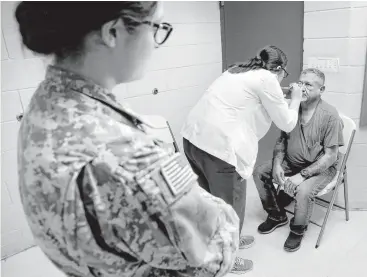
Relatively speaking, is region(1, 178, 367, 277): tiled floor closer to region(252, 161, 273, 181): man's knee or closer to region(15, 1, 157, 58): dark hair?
region(252, 161, 273, 181): man's knee

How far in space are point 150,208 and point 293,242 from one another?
187cm

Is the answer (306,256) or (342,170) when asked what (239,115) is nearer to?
(342,170)

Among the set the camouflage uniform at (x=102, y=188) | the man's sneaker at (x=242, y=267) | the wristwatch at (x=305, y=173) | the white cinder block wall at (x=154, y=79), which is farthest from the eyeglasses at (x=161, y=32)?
the wristwatch at (x=305, y=173)

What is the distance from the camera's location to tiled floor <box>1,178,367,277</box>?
1891 mm

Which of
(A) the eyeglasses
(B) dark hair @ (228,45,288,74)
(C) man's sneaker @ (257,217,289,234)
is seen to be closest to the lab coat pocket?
(B) dark hair @ (228,45,288,74)

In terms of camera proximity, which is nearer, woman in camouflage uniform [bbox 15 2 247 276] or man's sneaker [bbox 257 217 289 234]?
woman in camouflage uniform [bbox 15 2 247 276]

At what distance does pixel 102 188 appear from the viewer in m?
0.45

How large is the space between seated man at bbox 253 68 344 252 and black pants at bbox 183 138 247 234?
50 centimetres

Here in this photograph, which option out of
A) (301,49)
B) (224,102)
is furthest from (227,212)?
(301,49)

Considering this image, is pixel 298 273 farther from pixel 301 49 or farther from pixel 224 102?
pixel 301 49

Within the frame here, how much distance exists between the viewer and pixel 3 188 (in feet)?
6.85

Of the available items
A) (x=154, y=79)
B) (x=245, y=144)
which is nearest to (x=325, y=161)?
(x=245, y=144)

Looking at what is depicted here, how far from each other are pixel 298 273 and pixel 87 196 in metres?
1.76

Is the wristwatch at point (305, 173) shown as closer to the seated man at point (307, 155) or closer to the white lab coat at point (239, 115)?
the seated man at point (307, 155)
